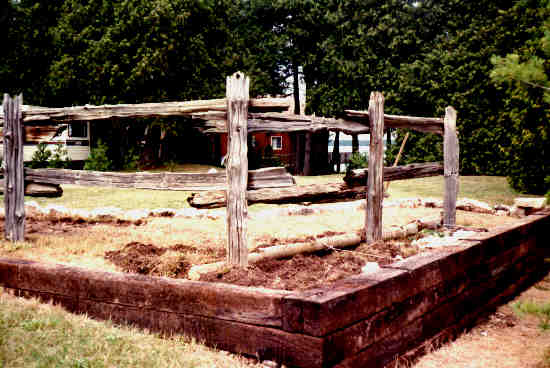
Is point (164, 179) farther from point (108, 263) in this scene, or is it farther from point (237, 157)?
point (237, 157)

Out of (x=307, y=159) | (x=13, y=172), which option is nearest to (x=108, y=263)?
(x=13, y=172)

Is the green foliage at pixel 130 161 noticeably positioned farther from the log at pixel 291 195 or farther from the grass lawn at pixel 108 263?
the log at pixel 291 195

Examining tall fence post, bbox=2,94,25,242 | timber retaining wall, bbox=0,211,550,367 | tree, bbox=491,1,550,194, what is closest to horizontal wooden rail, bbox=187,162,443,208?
timber retaining wall, bbox=0,211,550,367

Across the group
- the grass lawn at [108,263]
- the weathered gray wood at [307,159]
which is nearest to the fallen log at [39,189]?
the grass lawn at [108,263]

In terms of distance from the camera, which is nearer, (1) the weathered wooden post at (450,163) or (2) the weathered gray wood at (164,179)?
(2) the weathered gray wood at (164,179)

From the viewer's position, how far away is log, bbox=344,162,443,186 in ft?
22.5

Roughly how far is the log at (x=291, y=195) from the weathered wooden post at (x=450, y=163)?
232 centimetres

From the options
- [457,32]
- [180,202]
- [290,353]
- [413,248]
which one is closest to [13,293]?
[290,353]

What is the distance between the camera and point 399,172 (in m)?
7.80

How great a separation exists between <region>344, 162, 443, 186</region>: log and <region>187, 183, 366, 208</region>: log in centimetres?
11

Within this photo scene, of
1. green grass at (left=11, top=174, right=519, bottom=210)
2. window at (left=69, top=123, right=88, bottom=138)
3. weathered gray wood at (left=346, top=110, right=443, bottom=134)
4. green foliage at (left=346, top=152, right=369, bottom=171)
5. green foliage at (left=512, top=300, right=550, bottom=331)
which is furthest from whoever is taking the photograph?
window at (left=69, top=123, right=88, bottom=138)

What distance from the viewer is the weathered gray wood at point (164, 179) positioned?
560cm

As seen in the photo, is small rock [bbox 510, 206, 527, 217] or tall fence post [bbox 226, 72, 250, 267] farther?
small rock [bbox 510, 206, 527, 217]

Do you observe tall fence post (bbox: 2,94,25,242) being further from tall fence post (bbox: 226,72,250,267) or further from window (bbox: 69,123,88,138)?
window (bbox: 69,123,88,138)
